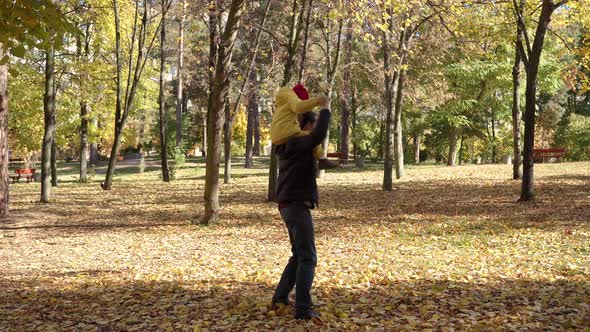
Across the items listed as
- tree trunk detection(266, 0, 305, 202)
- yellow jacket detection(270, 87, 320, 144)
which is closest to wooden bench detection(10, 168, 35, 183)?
tree trunk detection(266, 0, 305, 202)

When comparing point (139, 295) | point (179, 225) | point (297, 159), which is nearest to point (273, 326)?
point (297, 159)

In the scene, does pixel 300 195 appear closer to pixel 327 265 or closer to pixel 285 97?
Answer: pixel 285 97

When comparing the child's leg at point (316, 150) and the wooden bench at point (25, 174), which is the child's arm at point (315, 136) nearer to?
the child's leg at point (316, 150)

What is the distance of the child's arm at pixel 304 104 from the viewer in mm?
4236

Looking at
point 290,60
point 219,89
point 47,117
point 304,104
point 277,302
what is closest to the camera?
point 304,104

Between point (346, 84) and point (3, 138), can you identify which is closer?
point (3, 138)

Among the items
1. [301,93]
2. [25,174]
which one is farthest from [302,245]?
[25,174]

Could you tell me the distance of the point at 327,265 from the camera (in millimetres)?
7449

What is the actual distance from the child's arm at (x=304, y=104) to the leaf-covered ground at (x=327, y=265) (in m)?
1.96

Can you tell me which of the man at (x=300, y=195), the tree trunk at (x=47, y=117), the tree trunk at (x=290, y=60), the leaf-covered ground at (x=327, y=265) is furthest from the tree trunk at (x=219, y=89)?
the tree trunk at (x=47, y=117)

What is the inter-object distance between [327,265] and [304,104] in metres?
3.75

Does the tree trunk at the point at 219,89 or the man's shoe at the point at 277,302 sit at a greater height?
the tree trunk at the point at 219,89

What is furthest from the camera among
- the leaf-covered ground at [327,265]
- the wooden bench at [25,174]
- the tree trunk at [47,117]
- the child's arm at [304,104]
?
the wooden bench at [25,174]

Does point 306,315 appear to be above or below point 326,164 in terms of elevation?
below
